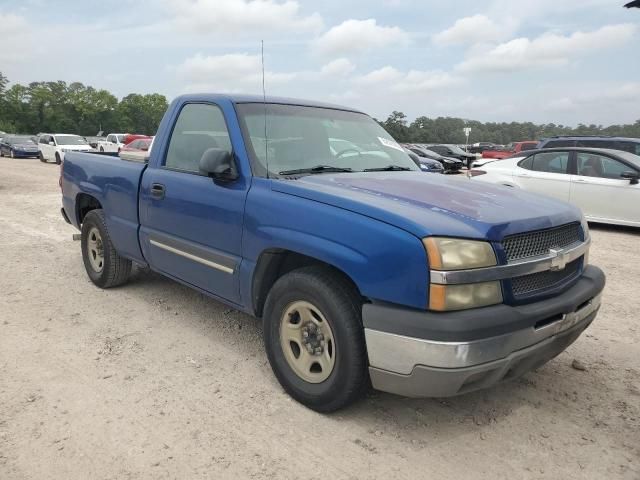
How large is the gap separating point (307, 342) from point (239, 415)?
568mm

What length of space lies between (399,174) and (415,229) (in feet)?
4.23

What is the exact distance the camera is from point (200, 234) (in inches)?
142

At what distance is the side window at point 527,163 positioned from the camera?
10.1 m

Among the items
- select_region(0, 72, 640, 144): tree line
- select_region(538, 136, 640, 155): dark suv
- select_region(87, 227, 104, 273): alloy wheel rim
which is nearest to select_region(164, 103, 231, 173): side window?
select_region(87, 227, 104, 273): alloy wheel rim

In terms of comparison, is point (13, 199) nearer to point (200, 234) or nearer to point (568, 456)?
point (200, 234)

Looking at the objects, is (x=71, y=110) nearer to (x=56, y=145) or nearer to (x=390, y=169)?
(x=56, y=145)

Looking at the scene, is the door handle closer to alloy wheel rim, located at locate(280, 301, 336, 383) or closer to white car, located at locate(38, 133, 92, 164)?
alloy wheel rim, located at locate(280, 301, 336, 383)

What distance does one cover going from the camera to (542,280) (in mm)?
2762

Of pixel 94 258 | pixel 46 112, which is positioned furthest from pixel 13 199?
pixel 46 112

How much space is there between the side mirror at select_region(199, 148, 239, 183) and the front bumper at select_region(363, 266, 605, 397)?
Answer: 1.34 m

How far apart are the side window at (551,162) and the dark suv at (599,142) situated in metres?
1.92

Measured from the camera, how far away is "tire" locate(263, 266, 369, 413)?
8.81ft

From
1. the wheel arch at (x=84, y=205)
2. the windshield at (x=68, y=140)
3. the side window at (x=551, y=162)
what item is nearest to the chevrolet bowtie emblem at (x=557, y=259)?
the wheel arch at (x=84, y=205)

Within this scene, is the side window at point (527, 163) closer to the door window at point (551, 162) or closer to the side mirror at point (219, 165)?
the door window at point (551, 162)
